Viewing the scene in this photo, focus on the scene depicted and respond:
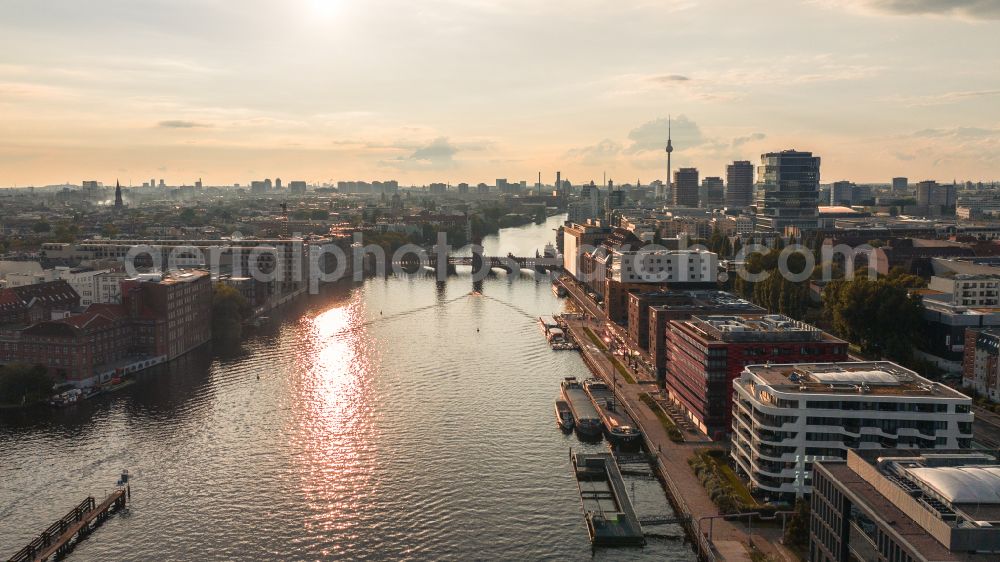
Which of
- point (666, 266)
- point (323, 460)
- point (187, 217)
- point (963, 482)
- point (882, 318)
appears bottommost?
point (323, 460)

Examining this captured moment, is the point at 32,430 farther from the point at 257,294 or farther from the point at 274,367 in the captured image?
the point at 257,294

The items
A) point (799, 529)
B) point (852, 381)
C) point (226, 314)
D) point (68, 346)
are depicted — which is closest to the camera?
point (799, 529)

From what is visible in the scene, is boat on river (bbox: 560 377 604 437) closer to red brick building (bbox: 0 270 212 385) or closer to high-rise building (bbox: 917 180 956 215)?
red brick building (bbox: 0 270 212 385)

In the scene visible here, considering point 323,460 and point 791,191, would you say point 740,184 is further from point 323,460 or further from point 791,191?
point 323,460

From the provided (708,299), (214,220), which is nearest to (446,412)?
(708,299)

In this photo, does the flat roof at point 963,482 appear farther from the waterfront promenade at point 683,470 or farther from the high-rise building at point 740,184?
the high-rise building at point 740,184

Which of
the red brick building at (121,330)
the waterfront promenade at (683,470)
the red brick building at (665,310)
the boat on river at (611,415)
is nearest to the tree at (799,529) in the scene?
the waterfront promenade at (683,470)

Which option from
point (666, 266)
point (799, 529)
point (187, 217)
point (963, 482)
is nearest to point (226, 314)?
point (666, 266)
